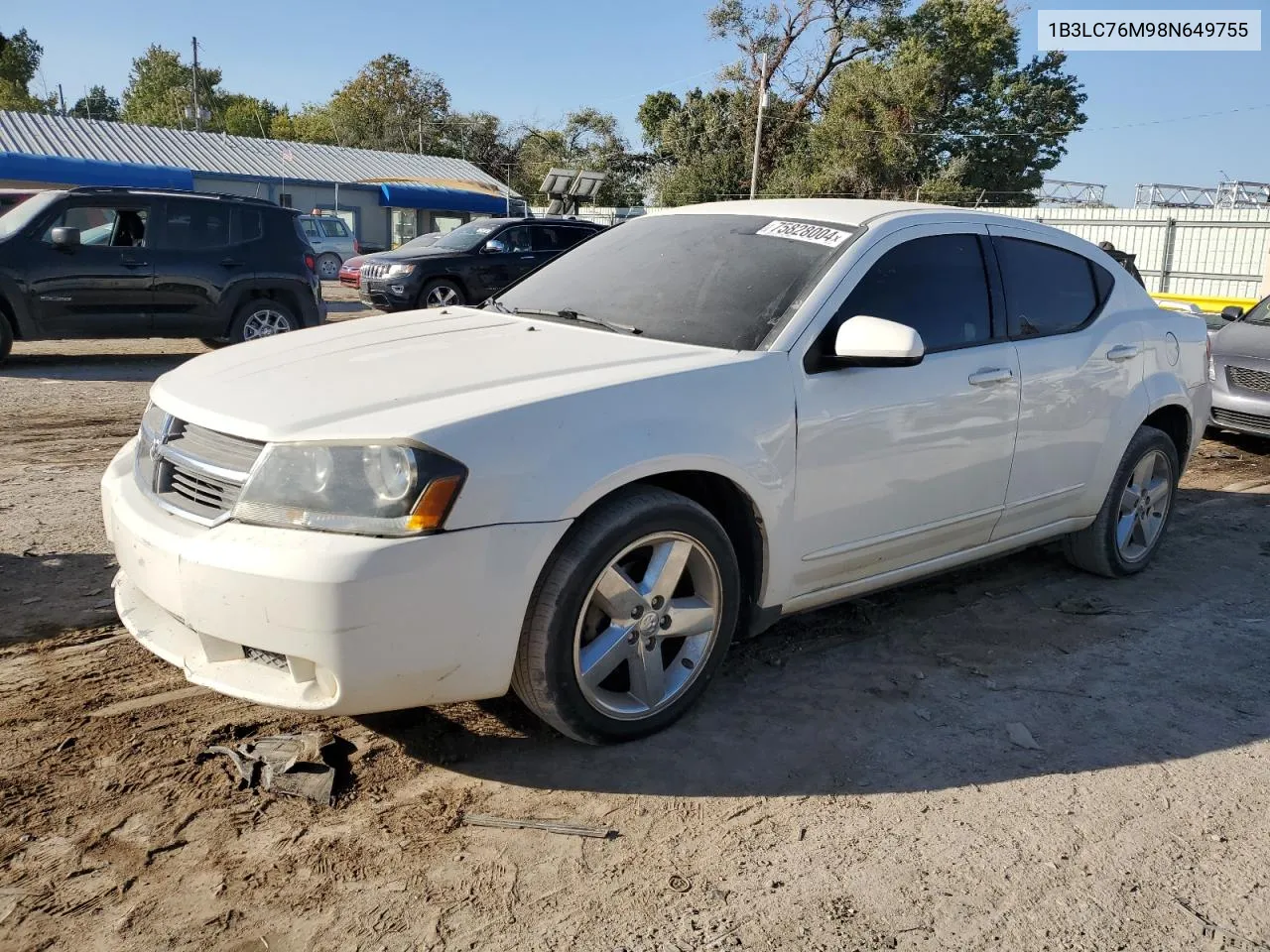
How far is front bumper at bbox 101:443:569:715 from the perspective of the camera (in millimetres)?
2637

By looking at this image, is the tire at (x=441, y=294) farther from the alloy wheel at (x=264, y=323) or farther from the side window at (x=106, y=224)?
the side window at (x=106, y=224)

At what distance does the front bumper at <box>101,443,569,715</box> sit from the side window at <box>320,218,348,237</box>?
24.5 metres

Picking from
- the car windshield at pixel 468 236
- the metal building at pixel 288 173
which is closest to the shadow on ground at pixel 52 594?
the car windshield at pixel 468 236

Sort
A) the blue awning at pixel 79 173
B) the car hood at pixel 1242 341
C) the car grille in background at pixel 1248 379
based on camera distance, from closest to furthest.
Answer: the car grille in background at pixel 1248 379
the car hood at pixel 1242 341
the blue awning at pixel 79 173

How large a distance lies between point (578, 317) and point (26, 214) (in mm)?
9097

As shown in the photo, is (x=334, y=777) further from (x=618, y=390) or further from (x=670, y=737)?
(x=618, y=390)

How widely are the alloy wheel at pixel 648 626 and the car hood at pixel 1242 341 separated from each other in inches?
294

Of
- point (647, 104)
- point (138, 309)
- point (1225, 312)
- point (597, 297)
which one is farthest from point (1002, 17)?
point (597, 297)

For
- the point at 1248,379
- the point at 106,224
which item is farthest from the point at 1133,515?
the point at 106,224

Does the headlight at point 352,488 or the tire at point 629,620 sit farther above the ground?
the headlight at point 352,488

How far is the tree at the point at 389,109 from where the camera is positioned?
232 ft

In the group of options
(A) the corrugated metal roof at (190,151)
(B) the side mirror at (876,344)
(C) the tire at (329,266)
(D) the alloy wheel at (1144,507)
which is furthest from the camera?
(A) the corrugated metal roof at (190,151)

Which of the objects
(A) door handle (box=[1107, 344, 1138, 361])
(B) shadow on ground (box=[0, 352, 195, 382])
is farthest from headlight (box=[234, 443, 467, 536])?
(B) shadow on ground (box=[0, 352, 195, 382])

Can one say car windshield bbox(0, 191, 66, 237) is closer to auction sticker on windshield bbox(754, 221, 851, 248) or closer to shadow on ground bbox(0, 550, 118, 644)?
shadow on ground bbox(0, 550, 118, 644)
